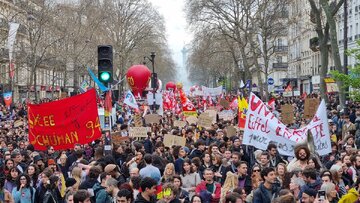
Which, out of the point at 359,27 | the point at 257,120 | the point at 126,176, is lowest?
the point at 126,176

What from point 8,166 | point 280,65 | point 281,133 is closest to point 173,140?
point 281,133

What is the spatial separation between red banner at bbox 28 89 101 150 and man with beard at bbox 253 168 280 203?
472 cm

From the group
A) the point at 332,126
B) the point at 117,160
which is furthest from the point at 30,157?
the point at 332,126

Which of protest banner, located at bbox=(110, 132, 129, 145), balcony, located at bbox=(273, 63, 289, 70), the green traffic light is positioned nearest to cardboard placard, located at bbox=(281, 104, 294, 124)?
protest banner, located at bbox=(110, 132, 129, 145)

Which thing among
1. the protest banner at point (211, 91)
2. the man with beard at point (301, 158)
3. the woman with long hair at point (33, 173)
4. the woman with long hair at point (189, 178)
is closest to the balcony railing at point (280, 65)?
the protest banner at point (211, 91)

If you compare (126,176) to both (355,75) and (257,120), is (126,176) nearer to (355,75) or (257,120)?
(257,120)

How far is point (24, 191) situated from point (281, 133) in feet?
15.7

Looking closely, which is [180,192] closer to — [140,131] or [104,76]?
[104,76]

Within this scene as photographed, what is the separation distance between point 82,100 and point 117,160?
1.49 m

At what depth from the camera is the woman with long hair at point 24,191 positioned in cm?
1120

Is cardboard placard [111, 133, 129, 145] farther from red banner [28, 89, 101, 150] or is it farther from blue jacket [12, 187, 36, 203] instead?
blue jacket [12, 187, 36, 203]

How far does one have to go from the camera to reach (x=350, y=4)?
61094 millimetres

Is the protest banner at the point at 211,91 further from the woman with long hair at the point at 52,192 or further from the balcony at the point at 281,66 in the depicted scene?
the balcony at the point at 281,66

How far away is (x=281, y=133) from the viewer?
13820 mm
